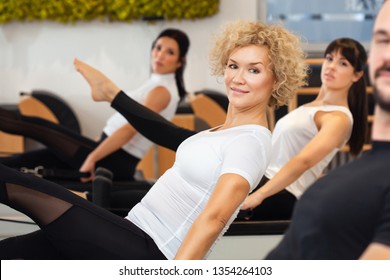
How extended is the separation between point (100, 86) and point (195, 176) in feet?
1.62

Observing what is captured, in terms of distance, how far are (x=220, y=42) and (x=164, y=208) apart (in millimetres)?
358

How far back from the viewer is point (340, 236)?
0.94m

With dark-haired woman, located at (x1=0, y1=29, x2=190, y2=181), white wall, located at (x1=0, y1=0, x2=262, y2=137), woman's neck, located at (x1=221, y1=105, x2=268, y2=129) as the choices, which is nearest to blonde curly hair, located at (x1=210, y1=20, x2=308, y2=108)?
woman's neck, located at (x1=221, y1=105, x2=268, y2=129)

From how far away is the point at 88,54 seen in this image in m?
5.25

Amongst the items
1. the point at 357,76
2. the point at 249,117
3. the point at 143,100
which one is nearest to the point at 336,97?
the point at 357,76

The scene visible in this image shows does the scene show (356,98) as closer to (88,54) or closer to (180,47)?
(180,47)

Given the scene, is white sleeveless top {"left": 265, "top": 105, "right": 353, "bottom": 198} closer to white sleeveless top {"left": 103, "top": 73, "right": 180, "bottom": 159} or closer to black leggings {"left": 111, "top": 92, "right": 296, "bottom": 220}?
black leggings {"left": 111, "top": 92, "right": 296, "bottom": 220}

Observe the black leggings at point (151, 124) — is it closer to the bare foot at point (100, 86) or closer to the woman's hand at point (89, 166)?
the bare foot at point (100, 86)

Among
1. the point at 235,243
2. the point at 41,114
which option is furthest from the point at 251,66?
the point at 41,114

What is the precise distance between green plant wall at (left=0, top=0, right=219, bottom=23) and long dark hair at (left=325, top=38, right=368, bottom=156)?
254cm

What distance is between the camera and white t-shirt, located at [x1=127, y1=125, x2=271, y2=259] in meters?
1.46

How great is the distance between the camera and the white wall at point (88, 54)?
5.22 metres

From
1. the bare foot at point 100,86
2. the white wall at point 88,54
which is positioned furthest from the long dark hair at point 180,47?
the white wall at point 88,54
